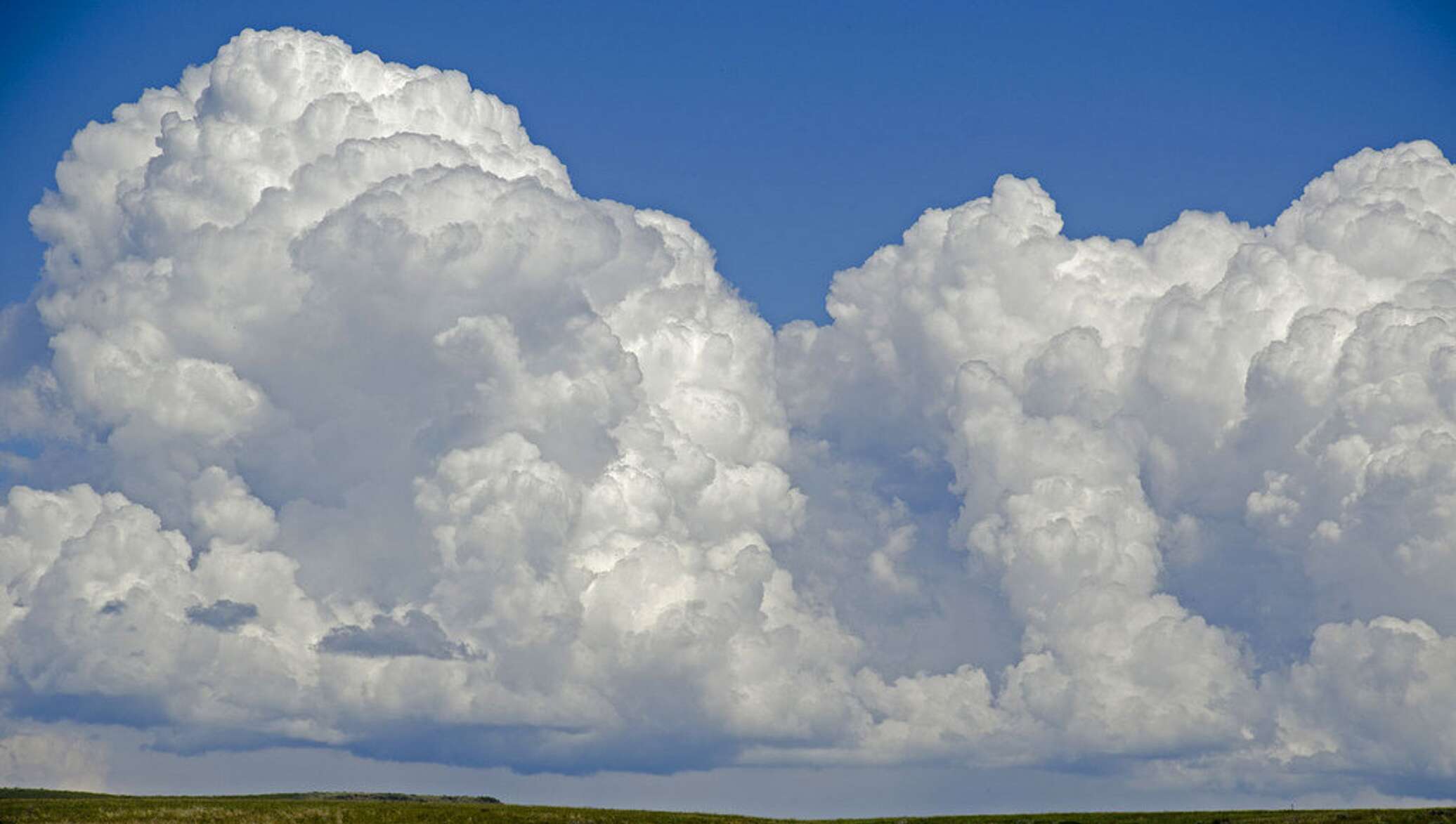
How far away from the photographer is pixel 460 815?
140m

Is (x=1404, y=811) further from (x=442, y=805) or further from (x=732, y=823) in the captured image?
(x=442, y=805)

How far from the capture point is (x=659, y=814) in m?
150

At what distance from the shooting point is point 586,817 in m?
142

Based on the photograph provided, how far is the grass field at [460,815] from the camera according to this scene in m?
129

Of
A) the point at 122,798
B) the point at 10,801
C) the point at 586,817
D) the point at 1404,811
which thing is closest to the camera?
the point at 1404,811

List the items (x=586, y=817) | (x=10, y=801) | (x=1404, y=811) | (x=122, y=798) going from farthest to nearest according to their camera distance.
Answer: (x=122, y=798) → (x=10, y=801) → (x=586, y=817) → (x=1404, y=811)

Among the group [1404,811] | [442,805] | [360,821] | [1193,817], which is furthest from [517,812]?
[1404,811]

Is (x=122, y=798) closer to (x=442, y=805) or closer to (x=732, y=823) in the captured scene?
(x=442, y=805)

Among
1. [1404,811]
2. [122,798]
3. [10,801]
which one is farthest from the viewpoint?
[122,798]

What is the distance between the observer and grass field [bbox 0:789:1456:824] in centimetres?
12862

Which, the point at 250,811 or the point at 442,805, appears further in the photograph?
the point at 442,805

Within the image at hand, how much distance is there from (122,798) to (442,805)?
36386 mm

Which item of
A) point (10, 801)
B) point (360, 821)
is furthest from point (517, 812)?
point (10, 801)

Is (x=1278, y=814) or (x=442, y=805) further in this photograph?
(x=442, y=805)
